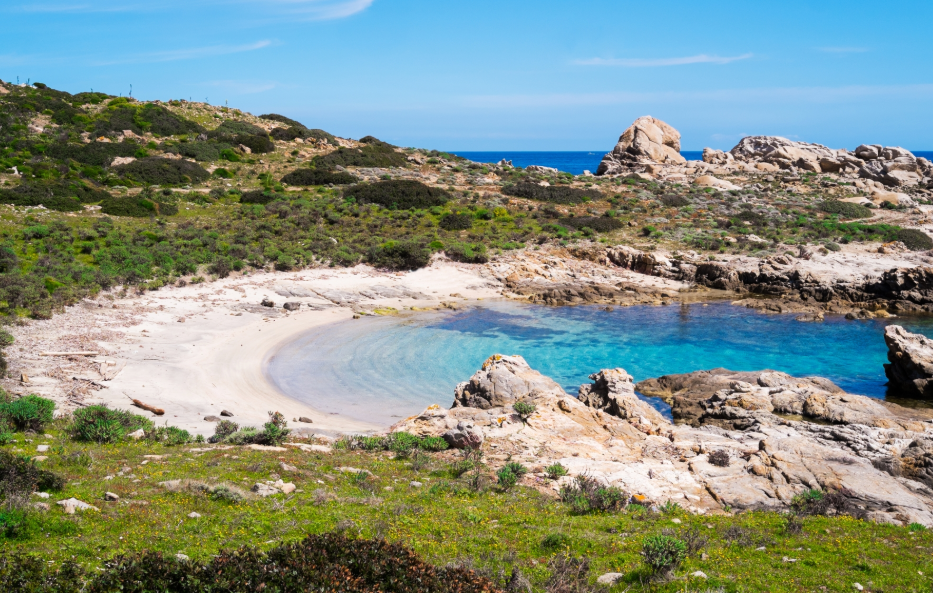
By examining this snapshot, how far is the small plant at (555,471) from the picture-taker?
1217cm

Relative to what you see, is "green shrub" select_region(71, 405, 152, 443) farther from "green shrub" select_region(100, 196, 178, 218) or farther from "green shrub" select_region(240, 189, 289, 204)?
"green shrub" select_region(240, 189, 289, 204)

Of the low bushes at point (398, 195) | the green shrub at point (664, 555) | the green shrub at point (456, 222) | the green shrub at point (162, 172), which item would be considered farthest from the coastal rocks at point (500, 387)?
the green shrub at point (162, 172)

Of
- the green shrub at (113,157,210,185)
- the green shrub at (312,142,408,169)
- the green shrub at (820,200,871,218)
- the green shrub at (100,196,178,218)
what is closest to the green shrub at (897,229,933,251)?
the green shrub at (820,200,871,218)

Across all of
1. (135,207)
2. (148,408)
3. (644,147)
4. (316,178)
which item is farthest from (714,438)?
(644,147)

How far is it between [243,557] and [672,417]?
49.2ft

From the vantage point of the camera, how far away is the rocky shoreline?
38.8 feet

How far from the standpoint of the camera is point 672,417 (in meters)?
18.2

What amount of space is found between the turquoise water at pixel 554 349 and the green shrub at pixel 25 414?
7332 millimetres

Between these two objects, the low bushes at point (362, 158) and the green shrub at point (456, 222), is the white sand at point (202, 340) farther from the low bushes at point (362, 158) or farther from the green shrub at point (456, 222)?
the low bushes at point (362, 158)

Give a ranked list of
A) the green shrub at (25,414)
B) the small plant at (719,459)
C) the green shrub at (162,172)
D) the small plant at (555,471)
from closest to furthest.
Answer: the small plant at (555,471)
the green shrub at (25,414)
the small plant at (719,459)
the green shrub at (162,172)

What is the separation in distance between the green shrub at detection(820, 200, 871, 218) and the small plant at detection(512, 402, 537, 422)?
48391 millimetres

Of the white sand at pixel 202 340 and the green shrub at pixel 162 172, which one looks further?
the green shrub at pixel 162 172

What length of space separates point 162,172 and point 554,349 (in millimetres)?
37913

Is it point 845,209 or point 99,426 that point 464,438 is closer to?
point 99,426
